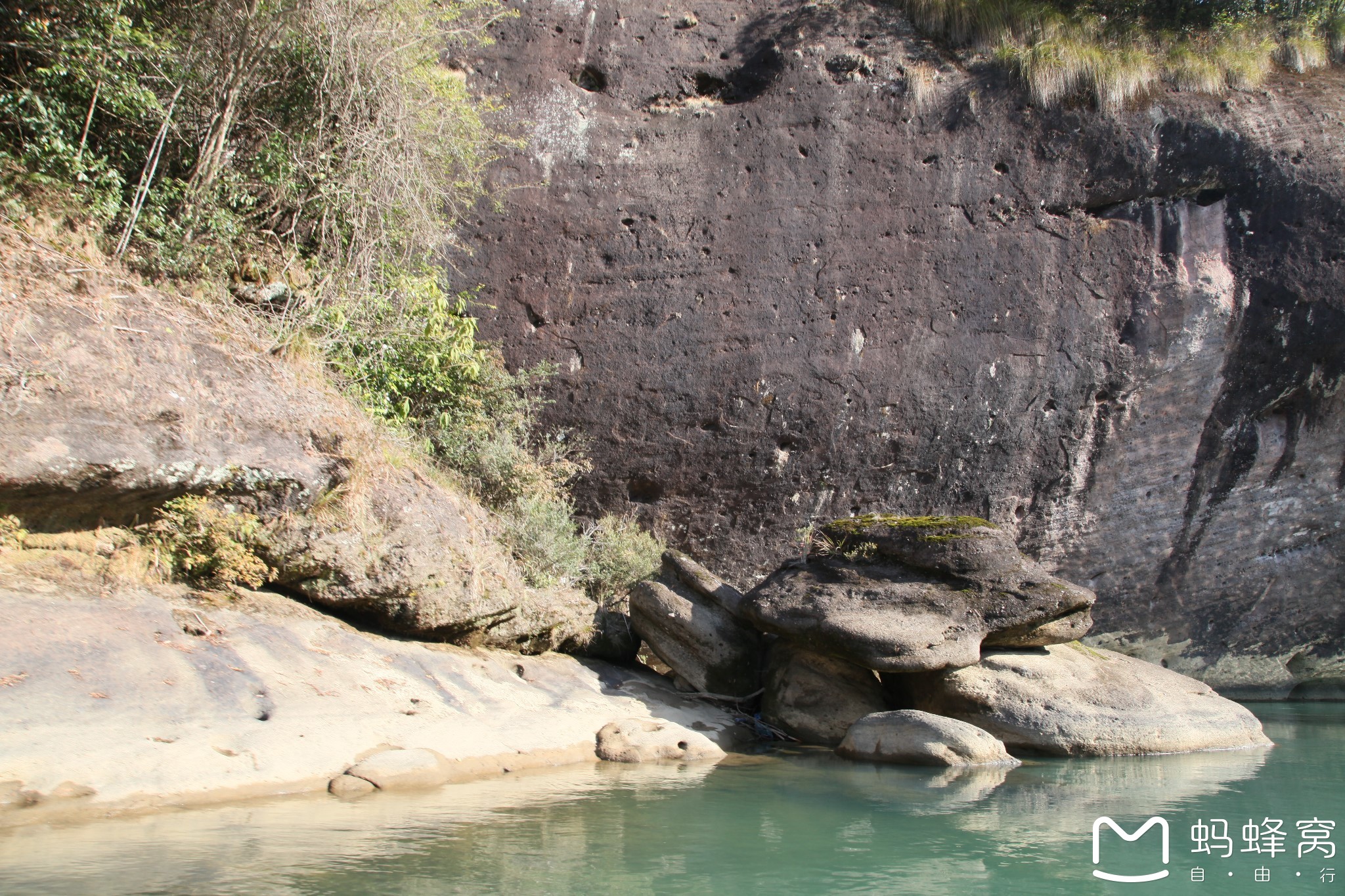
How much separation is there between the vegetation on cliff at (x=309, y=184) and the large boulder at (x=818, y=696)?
1.97 metres

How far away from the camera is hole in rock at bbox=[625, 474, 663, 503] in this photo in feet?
33.5

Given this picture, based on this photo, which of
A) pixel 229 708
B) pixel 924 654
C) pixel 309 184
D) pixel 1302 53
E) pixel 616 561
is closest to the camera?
pixel 229 708

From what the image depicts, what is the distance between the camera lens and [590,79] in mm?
11188

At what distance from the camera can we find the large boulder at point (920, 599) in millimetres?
7480

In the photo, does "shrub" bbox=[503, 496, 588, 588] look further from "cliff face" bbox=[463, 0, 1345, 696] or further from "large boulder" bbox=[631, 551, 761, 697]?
"cliff face" bbox=[463, 0, 1345, 696]

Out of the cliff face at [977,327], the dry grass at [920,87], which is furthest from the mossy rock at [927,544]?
the dry grass at [920,87]

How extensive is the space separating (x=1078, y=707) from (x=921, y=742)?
1.52m

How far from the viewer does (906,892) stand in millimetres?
3547

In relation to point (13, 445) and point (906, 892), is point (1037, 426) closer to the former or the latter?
point (906, 892)

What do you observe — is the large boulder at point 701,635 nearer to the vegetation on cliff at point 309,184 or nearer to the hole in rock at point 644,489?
the vegetation on cliff at point 309,184

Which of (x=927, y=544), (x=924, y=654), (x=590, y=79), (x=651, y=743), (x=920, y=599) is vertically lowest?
(x=651, y=743)

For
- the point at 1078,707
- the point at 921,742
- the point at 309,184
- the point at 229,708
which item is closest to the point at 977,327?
the point at 1078,707

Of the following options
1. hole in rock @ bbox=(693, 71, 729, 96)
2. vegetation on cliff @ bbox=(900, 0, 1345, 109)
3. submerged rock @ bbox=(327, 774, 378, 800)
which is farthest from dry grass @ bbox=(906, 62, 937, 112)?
submerged rock @ bbox=(327, 774, 378, 800)

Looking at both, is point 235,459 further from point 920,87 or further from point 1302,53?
point 1302,53
